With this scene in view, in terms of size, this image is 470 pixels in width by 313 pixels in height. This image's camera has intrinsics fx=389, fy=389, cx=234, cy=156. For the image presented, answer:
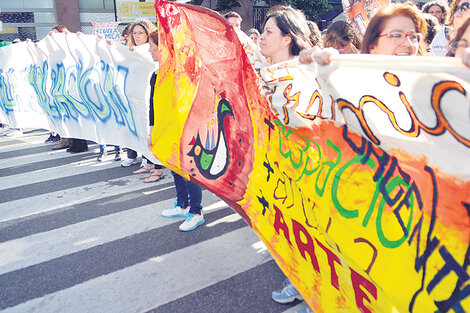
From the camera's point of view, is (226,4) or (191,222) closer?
(191,222)

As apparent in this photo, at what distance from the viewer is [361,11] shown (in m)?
5.54

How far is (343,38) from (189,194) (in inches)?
84.3

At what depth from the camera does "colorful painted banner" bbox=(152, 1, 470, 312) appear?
141 centimetres

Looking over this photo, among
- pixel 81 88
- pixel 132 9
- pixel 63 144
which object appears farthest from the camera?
pixel 132 9

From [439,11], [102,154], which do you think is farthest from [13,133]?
[439,11]

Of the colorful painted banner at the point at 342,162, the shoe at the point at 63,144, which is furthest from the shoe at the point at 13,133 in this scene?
the colorful painted banner at the point at 342,162

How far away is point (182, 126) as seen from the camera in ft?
10.3

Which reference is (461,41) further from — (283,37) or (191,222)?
(191,222)

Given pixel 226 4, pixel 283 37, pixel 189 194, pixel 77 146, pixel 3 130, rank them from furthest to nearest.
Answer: pixel 226 4 → pixel 3 130 → pixel 77 146 → pixel 189 194 → pixel 283 37

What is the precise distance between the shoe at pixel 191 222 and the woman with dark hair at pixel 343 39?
2.15 meters

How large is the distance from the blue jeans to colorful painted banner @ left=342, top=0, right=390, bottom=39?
9.71 feet

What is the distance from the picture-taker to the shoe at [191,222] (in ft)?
12.8

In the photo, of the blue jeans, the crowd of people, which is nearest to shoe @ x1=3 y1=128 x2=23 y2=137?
the crowd of people

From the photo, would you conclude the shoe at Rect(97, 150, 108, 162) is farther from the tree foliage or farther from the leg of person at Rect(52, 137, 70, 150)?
the tree foliage
